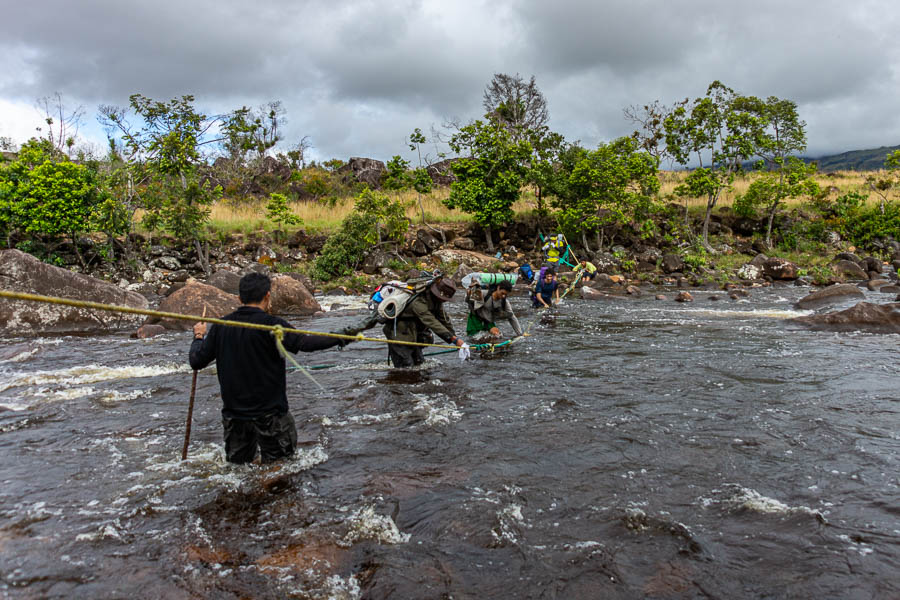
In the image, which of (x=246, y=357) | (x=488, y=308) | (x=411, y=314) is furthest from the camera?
(x=488, y=308)

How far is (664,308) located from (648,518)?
13167 millimetres

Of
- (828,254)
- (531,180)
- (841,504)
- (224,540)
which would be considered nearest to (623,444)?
(841,504)

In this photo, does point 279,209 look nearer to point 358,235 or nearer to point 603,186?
point 358,235

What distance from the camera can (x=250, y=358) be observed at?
15.0ft

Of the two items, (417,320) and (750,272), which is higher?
(417,320)

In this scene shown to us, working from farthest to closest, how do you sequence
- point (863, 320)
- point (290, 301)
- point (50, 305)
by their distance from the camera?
point (290, 301), point (50, 305), point (863, 320)

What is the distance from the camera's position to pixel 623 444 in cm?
603

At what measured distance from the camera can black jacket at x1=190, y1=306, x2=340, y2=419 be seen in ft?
15.0

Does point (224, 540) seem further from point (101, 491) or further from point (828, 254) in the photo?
point (828, 254)

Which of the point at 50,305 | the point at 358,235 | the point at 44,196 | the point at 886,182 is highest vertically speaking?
the point at 44,196

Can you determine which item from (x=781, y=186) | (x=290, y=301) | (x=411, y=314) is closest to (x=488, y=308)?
(x=411, y=314)

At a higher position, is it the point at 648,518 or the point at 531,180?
the point at 531,180

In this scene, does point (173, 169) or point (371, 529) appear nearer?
point (371, 529)

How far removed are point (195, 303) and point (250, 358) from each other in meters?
9.42
